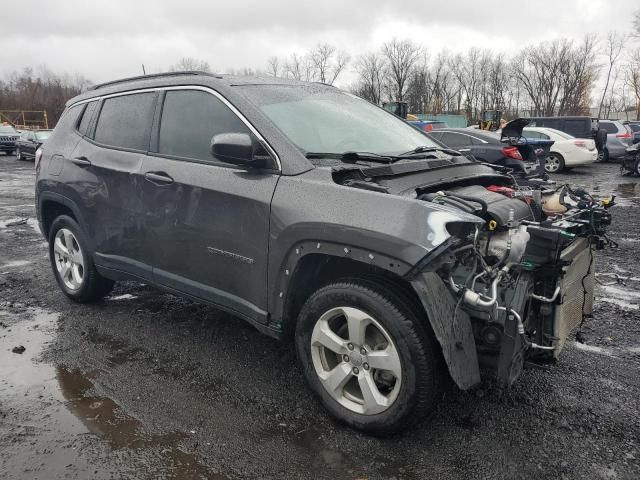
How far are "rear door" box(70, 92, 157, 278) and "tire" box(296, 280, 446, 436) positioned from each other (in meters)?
1.61

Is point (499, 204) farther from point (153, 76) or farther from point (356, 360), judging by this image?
point (153, 76)

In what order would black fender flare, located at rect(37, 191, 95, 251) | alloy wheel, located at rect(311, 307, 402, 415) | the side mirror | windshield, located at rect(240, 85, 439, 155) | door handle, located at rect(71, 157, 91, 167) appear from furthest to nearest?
black fender flare, located at rect(37, 191, 95, 251), door handle, located at rect(71, 157, 91, 167), windshield, located at rect(240, 85, 439, 155), the side mirror, alloy wheel, located at rect(311, 307, 402, 415)

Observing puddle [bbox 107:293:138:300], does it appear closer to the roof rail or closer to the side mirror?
the roof rail

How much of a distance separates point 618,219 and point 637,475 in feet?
25.1

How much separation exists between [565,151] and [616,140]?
208 inches

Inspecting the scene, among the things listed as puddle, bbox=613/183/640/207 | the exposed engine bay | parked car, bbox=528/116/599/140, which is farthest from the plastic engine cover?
parked car, bbox=528/116/599/140

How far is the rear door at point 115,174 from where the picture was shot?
387cm

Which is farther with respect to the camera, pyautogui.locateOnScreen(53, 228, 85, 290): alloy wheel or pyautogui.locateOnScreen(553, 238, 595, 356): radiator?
pyautogui.locateOnScreen(53, 228, 85, 290): alloy wheel

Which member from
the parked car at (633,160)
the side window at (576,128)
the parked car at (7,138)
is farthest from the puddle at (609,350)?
→ the parked car at (7,138)

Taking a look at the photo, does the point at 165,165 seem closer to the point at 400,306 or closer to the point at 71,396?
the point at 71,396

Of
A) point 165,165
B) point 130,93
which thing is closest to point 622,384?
point 165,165

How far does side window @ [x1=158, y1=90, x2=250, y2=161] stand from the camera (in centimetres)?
339

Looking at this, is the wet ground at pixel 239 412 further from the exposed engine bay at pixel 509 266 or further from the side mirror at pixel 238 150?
the side mirror at pixel 238 150

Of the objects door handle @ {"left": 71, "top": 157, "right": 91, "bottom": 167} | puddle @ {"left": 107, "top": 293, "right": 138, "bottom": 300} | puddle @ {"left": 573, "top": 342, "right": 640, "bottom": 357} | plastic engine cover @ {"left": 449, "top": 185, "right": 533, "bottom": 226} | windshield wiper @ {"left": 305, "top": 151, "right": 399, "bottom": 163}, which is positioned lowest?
puddle @ {"left": 573, "top": 342, "right": 640, "bottom": 357}
